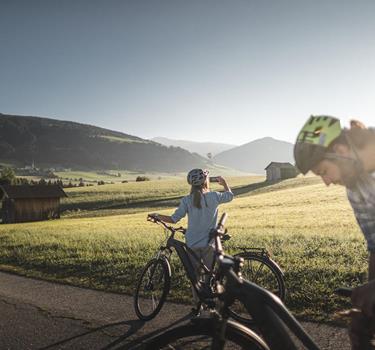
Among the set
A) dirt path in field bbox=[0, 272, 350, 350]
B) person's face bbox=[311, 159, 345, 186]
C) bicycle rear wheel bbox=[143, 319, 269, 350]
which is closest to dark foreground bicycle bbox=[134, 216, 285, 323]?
dirt path in field bbox=[0, 272, 350, 350]

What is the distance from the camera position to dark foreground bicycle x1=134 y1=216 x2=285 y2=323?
18.6 feet

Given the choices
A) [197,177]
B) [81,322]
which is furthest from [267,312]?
[81,322]

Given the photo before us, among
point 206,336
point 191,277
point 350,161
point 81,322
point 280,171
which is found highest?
point 280,171

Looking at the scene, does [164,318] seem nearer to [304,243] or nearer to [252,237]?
[304,243]

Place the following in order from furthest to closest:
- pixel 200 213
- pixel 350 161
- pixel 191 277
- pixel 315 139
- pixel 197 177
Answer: pixel 200 213 < pixel 197 177 < pixel 191 277 < pixel 315 139 < pixel 350 161

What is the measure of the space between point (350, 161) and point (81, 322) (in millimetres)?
5369

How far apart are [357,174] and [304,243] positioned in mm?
10325

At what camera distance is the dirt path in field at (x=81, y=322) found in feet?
17.7

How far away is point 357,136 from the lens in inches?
102

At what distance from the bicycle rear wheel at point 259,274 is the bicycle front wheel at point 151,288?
1237 millimetres

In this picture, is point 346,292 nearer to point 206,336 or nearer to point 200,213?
point 206,336

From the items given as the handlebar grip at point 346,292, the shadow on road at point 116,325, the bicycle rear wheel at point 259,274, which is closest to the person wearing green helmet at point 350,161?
the handlebar grip at point 346,292

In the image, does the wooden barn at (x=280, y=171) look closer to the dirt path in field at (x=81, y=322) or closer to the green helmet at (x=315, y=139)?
the dirt path in field at (x=81, y=322)

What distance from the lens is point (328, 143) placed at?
265 centimetres
